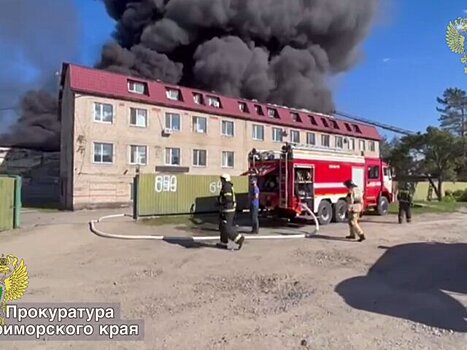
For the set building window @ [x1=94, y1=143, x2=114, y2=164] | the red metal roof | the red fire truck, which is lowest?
the red fire truck

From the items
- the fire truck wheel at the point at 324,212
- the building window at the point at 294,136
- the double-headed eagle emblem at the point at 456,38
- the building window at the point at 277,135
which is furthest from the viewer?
the building window at the point at 294,136

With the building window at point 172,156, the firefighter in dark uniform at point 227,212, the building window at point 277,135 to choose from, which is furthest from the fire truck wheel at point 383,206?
the building window at point 277,135

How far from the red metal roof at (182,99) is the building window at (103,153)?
331 cm

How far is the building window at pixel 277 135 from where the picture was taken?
40250 millimetres

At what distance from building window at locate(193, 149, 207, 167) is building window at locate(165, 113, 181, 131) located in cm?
238

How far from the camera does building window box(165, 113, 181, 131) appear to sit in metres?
32.8

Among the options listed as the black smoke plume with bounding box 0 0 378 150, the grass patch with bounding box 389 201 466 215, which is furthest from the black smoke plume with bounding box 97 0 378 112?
the grass patch with bounding box 389 201 466 215

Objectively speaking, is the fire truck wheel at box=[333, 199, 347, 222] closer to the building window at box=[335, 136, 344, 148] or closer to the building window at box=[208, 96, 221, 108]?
the building window at box=[208, 96, 221, 108]

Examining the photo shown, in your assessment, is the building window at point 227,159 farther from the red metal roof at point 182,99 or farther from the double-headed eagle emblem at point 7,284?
the double-headed eagle emblem at point 7,284

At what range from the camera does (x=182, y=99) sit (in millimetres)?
33844

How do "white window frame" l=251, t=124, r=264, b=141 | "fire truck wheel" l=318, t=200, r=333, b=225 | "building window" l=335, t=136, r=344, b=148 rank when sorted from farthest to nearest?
"building window" l=335, t=136, r=344, b=148 < "white window frame" l=251, t=124, r=264, b=141 < "fire truck wheel" l=318, t=200, r=333, b=225

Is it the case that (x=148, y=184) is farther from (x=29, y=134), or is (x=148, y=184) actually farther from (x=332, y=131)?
(x=29, y=134)

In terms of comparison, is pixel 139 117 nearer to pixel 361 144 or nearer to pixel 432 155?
pixel 432 155

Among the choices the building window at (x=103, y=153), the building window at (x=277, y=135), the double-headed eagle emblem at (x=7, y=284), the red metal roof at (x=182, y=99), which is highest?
the red metal roof at (x=182, y=99)
